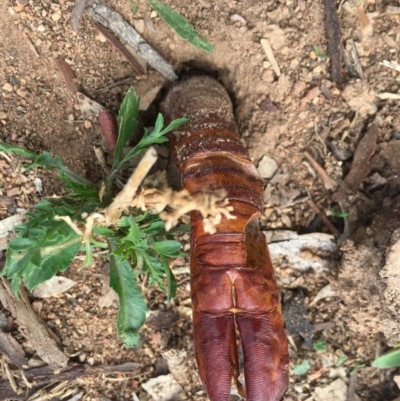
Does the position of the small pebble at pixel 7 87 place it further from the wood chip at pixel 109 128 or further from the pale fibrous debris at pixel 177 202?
the pale fibrous debris at pixel 177 202

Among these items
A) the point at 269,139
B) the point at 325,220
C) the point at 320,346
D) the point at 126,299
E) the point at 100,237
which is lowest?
the point at 320,346

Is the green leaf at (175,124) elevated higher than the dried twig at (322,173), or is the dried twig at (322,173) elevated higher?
the dried twig at (322,173)

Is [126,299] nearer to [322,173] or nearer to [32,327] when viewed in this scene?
[32,327]

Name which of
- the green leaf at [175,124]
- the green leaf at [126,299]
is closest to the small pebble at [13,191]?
the green leaf at [126,299]

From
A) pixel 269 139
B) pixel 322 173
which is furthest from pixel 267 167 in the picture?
pixel 322 173

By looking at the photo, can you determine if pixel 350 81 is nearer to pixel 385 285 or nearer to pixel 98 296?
pixel 385 285

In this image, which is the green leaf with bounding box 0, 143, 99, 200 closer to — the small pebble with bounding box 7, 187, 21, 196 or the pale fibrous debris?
the small pebble with bounding box 7, 187, 21, 196
